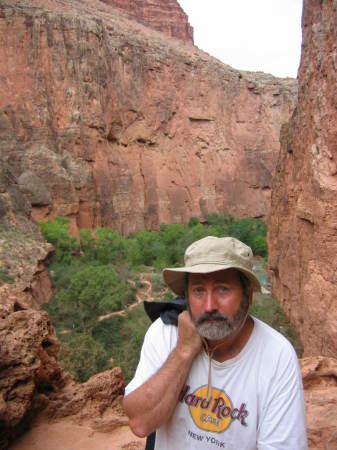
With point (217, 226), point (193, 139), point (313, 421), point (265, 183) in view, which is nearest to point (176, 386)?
point (313, 421)

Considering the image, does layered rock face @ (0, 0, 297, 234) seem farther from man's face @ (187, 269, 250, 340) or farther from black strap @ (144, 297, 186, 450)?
man's face @ (187, 269, 250, 340)

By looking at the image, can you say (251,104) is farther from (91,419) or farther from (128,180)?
(91,419)

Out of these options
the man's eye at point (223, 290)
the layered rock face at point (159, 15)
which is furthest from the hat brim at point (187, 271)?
the layered rock face at point (159, 15)

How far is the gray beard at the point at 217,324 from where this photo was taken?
60.7 inches

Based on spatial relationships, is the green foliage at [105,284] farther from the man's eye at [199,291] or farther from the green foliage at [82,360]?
the man's eye at [199,291]

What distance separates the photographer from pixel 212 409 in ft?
4.94

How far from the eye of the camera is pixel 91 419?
379 centimetres

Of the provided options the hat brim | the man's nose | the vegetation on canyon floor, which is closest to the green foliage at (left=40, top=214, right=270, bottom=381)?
the vegetation on canyon floor

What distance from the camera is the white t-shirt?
141cm

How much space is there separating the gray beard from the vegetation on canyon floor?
5.86 m

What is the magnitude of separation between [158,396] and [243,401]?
0.33 m

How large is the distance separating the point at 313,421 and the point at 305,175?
18.7 feet

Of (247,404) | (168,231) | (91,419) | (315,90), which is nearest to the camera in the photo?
(247,404)

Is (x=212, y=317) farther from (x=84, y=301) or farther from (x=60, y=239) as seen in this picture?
(x=60, y=239)
